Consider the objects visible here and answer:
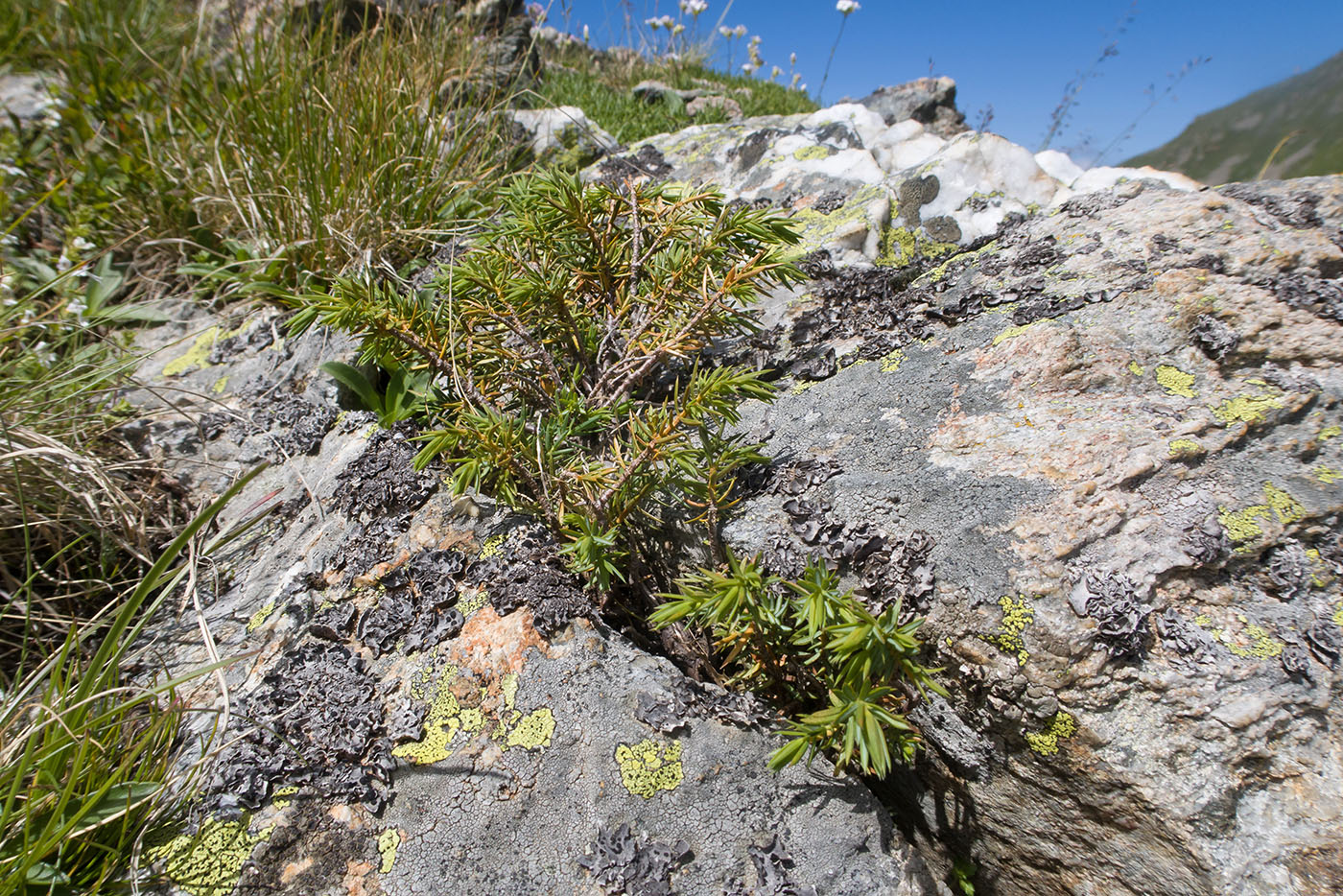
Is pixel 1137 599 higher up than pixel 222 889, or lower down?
higher up

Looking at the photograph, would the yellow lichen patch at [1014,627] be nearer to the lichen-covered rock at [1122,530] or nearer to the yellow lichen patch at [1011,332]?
the lichen-covered rock at [1122,530]

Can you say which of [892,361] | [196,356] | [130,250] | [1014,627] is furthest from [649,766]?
[130,250]

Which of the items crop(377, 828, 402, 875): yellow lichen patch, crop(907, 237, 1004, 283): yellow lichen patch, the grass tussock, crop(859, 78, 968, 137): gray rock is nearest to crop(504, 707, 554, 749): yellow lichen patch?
crop(377, 828, 402, 875): yellow lichen patch

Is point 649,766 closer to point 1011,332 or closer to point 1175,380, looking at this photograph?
point 1011,332

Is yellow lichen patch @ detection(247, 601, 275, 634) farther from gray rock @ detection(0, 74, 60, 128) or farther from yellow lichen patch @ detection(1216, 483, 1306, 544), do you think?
gray rock @ detection(0, 74, 60, 128)

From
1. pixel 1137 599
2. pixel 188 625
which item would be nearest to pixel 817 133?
pixel 1137 599

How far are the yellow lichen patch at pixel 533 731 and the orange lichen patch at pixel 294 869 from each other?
0.60 m

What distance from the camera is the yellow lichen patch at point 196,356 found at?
12.8 ft

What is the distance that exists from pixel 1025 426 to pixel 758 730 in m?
1.40

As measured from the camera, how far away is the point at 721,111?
6.59 meters

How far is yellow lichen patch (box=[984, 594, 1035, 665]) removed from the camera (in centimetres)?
211

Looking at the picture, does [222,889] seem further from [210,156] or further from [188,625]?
[210,156]

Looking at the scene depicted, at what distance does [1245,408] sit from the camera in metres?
2.44

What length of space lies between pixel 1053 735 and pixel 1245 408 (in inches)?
53.1
